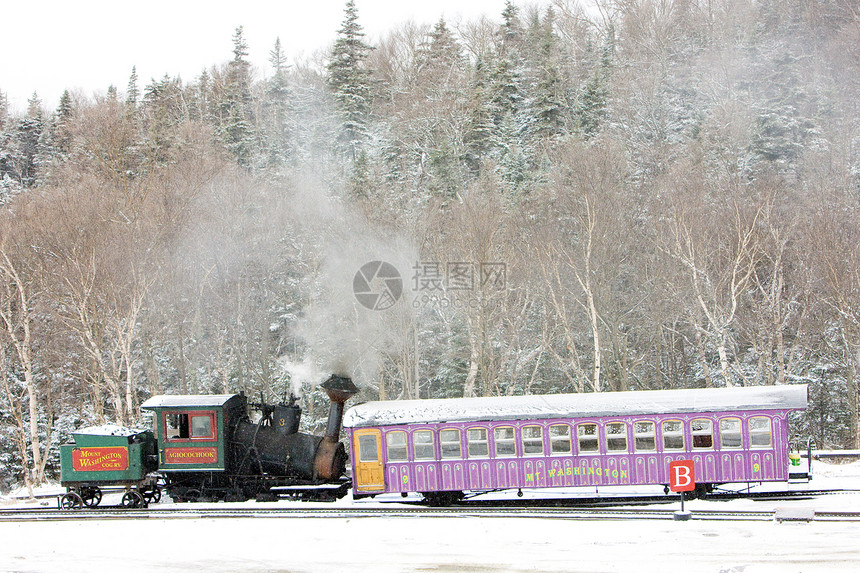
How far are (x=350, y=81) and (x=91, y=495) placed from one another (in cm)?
4705

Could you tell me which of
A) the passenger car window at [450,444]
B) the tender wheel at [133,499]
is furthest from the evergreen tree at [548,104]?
the tender wheel at [133,499]

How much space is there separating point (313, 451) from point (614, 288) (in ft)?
56.6

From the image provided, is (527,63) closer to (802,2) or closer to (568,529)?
(802,2)

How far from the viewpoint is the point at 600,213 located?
28312mm

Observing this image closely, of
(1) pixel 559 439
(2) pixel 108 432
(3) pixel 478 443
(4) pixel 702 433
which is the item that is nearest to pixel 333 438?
(3) pixel 478 443

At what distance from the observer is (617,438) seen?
15727 millimetres

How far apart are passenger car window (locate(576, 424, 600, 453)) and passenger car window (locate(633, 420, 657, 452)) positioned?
89 cm

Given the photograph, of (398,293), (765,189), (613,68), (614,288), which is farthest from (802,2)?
(398,293)

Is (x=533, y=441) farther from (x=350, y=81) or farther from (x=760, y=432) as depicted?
(x=350, y=81)

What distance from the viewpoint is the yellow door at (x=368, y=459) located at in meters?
16.5

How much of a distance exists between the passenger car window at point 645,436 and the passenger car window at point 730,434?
148 centimetres

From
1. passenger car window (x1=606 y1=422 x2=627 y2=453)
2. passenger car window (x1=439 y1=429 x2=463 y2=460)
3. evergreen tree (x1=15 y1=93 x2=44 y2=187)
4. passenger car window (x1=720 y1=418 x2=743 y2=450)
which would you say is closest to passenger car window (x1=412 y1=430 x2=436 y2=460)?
passenger car window (x1=439 y1=429 x2=463 y2=460)

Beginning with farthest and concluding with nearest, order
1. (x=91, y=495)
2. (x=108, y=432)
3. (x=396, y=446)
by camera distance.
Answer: (x=91, y=495) < (x=108, y=432) < (x=396, y=446)

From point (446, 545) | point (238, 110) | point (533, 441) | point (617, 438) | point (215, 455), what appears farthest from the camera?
point (238, 110)
